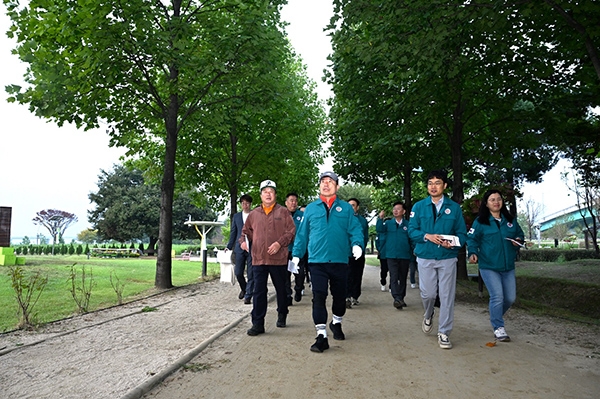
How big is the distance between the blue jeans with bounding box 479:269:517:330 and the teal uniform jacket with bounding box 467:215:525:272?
11cm

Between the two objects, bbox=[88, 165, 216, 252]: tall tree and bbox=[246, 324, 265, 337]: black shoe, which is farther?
bbox=[88, 165, 216, 252]: tall tree

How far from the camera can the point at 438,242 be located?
645 centimetres

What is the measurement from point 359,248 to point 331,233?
0.41m

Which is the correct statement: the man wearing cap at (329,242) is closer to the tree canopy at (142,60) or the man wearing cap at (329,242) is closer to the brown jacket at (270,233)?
the brown jacket at (270,233)

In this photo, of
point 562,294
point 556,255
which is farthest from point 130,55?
point 556,255

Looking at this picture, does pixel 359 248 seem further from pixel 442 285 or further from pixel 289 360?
pixel 289 360

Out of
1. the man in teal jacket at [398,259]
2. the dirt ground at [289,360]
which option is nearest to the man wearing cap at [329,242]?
the dirt ground at [289,360]

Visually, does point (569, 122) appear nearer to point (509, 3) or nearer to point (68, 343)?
point (509, 3)

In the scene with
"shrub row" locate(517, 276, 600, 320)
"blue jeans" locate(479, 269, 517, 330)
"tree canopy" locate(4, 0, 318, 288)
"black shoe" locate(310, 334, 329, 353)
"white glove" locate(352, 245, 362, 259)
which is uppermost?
"tree canopy" locate(4, 0, 318, 288)

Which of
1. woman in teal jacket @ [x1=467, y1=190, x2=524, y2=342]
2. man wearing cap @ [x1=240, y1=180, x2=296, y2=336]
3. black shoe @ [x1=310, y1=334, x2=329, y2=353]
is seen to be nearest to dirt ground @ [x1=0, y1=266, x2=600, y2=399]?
black shoe @ [x1=310, y1=334, x2=329, y2=353]

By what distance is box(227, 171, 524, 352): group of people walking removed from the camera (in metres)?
6.48

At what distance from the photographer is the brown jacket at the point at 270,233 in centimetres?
754

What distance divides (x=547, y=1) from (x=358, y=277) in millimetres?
6294

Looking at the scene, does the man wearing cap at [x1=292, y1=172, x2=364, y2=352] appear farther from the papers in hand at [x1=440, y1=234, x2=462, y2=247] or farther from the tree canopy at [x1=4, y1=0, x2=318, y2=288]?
the tree canopy at [x1=4, y1=0, x2=318, y2=288]
